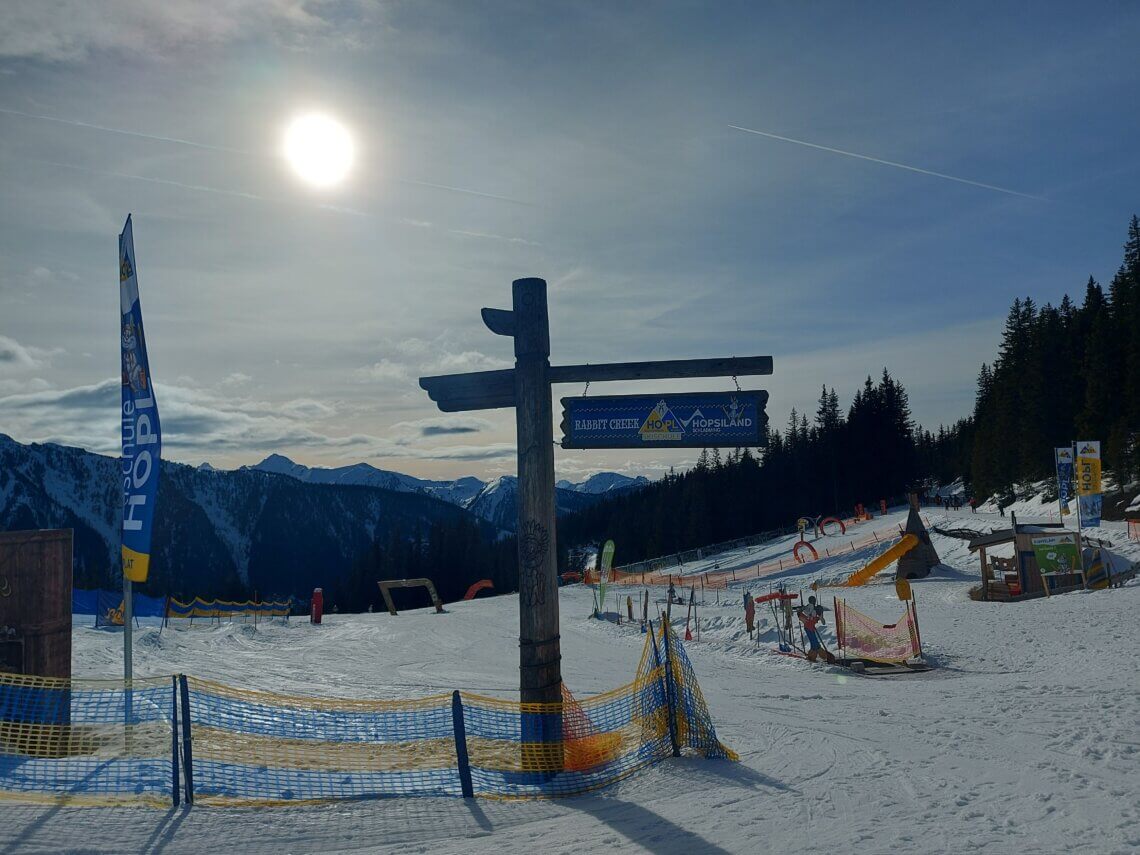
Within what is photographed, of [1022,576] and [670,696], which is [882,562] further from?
[670,696]

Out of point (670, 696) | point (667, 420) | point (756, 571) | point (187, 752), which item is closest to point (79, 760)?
point (187, 752)

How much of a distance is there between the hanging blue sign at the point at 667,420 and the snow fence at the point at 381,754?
2.28 metres

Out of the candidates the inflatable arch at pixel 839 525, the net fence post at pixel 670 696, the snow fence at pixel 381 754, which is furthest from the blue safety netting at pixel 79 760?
the inflatable arch at pixel 839 525

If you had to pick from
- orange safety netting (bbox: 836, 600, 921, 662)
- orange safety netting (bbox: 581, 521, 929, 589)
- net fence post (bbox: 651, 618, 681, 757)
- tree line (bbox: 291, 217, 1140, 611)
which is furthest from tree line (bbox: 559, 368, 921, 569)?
net fence post (bbox: 651, 618, 681, 757)

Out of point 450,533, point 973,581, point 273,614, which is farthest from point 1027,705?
point 450,533

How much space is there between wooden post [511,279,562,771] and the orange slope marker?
28.0 meters

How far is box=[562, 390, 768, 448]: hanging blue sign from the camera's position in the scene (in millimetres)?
8125

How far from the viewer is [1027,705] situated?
10.8 metres

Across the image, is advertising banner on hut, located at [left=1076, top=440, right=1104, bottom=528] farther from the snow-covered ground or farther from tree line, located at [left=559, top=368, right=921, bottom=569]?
tree line, located at [left=559, top=368, right=921, bottom=569]

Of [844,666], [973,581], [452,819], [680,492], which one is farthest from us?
[680,492]

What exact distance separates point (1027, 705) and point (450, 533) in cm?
11042

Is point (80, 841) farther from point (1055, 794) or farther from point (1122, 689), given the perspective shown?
point (1122, 689)

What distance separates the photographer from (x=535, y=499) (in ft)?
27.0

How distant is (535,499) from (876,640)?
13263 millimetres
